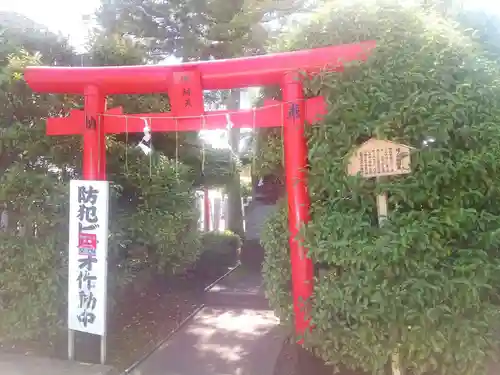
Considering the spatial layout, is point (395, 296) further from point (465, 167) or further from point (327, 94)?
point (327, 94)

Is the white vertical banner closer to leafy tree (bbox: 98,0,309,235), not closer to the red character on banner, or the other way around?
the red character on banner

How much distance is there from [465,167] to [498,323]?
4.06 ft

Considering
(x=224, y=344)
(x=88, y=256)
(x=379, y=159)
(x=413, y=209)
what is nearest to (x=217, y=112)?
(x=379, y=159)

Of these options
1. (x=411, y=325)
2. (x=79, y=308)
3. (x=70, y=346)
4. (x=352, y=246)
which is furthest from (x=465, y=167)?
(x=70, y=346)

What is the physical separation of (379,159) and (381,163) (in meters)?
0.04

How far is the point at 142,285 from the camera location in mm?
7441

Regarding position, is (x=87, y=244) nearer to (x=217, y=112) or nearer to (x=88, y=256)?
(x=88, y=256)

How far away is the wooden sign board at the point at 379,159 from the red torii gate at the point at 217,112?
22.0 inches

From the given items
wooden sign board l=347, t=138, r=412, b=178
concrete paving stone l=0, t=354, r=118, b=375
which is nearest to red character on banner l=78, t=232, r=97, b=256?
concrete paving stone l=0, t=354, r=118, b=375

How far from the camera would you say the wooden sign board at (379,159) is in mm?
3713

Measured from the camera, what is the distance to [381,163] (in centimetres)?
377

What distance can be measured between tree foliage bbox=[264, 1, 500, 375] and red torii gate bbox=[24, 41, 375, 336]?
0.54ft

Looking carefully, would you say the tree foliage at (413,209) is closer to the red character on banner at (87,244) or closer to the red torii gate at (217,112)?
the red torii gate at (217,112)

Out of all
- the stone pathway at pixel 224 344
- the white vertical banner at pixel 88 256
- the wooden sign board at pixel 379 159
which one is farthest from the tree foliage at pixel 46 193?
the wooden sign board at pixel 379 159
